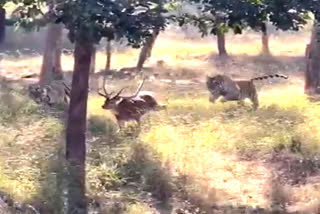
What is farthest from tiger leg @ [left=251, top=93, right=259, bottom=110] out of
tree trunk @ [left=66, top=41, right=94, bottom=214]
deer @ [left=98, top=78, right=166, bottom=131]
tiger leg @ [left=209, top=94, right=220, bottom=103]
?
tree trunk @ [left=66, top=41, right=94, bottom=214]

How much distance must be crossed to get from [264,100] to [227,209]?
623 cm

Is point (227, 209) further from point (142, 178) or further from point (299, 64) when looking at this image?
point (299, 64)

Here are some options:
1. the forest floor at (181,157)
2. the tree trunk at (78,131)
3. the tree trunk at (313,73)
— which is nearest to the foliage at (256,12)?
the tree trunk at (78,131)

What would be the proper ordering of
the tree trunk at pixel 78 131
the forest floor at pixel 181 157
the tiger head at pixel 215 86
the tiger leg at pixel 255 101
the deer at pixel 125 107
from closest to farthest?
the tree trunk at pixel 78 131
the forest floor at pixel 181 157
the deer at pixel 125 107
the tiger leg at pixel 255 101
the tiger head at pixel 215 86

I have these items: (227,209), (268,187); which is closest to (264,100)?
(268,187)

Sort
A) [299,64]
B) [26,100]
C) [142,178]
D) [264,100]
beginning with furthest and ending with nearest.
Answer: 1. [299,64]
2. [264,100]
3. [26,100]
4. [142,178]

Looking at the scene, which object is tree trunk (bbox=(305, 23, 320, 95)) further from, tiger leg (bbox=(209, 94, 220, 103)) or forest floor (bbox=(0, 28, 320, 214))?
tiger leg (bbox=(209, 94, 220, 103))

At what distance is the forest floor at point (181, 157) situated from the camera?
1011 cm

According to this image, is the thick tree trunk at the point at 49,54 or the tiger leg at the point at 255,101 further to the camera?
the thick tree trunk at the point at 49,54

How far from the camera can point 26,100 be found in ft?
47.8

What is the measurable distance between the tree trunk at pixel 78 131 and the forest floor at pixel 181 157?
0.20m

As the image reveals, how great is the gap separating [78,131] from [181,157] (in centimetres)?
179

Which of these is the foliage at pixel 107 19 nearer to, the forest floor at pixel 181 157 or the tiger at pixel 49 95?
the forest floor at pixel 181 157

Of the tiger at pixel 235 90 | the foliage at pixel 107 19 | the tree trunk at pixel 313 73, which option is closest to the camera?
the foliage at pixel 107 19
